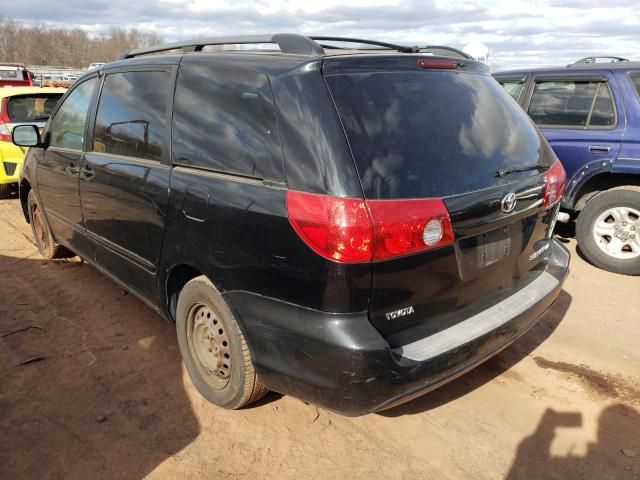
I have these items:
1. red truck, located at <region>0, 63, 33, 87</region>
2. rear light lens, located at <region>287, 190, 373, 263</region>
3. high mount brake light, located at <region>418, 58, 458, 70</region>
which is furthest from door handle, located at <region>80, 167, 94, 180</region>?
red truck, located at <region>0, 63, 33, 87</region>

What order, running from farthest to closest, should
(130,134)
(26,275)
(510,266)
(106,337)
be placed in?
(26,275) → (106,337) → (130,134) → (510,266)

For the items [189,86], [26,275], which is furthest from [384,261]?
[26,275]

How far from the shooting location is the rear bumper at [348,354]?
207cm

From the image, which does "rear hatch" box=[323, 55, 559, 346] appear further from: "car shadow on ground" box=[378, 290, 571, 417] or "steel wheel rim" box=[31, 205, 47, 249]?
"steel wheel rim" box=[31, 205, 47, 249]

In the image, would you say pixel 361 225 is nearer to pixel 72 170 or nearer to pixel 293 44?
pixel 293 44

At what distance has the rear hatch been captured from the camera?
2.11m

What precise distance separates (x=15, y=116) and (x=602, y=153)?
7750mm

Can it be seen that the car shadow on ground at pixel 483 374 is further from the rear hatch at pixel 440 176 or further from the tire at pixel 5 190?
the tire at pixel 5 190

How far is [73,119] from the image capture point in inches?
157

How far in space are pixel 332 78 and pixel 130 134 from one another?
1583mm

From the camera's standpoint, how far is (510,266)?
8.64 feet

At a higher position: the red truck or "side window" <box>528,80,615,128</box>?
"side window" <box>528,80,615,128</box>

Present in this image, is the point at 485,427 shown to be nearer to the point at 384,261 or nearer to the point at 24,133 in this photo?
the point at 384,261

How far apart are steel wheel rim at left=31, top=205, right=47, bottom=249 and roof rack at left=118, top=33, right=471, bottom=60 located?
2.35 metres
